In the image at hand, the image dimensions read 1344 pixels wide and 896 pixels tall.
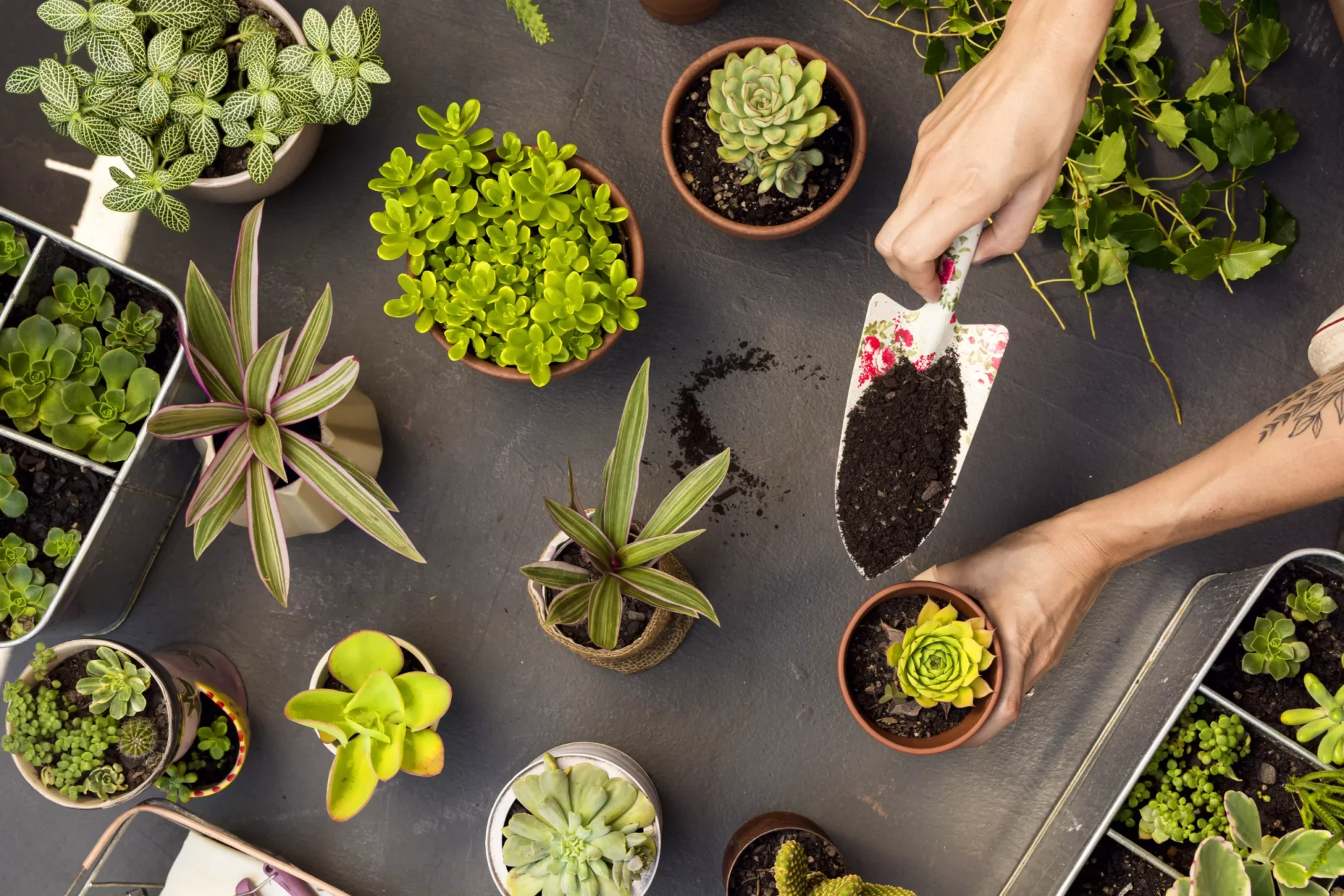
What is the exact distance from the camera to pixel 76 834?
1.57 meters

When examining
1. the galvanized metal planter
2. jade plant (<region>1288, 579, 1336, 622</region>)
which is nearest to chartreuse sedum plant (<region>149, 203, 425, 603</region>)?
the galvanized metal planter

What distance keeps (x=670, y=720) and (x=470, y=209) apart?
3.11 feet

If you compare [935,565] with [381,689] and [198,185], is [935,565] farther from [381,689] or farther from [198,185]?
[198,185]

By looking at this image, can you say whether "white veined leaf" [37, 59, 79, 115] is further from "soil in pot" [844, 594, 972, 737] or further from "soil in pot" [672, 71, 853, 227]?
"soil in pot" [844, 594, 972, 737]

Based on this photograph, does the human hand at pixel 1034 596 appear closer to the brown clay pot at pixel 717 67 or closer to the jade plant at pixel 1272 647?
the jade plant at pixel 1272 647

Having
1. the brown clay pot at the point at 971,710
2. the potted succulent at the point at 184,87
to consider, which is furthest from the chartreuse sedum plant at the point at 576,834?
the potted succulent at the point at 184,87

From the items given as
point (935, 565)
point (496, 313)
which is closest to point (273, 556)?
point (496, 313)

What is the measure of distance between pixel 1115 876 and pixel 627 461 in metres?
1.07

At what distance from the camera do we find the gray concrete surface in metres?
1.57

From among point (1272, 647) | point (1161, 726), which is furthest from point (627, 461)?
point (1272, 647)

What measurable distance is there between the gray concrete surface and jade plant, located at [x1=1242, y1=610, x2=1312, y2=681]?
19cm

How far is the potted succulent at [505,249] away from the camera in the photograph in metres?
1.30

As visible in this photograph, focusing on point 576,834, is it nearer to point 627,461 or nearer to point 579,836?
point 579,836

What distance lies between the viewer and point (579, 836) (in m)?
1.27
